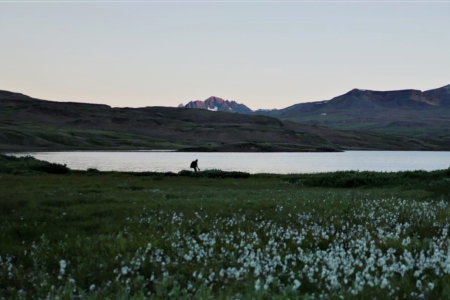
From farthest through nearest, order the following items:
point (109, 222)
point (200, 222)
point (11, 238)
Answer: point (109, 222)
point (200, 222)
point (11, 238)

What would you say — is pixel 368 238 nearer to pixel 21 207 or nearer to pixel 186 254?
pixel 186 254

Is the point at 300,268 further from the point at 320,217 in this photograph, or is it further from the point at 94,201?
the point at 94,201

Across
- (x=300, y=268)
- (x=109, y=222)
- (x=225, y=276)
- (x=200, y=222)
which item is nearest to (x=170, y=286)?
(x=225, y=276)

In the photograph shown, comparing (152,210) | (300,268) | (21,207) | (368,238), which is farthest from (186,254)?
(21,207)

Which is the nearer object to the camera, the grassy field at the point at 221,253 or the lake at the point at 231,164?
the grassy field at the point at 221,253

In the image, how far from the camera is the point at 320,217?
54.7ft

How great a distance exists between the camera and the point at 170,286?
8367mm

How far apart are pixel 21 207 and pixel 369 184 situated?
3422cm

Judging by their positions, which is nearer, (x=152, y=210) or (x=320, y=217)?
(x=320, y=217)

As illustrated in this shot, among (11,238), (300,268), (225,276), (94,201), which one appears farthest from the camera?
(94,201)

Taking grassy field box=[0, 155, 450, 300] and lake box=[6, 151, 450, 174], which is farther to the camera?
lake box=[6, 151, 450, 174]

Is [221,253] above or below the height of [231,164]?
below

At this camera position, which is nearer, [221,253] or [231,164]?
[221,253]

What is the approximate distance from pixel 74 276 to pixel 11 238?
6.09 meters
